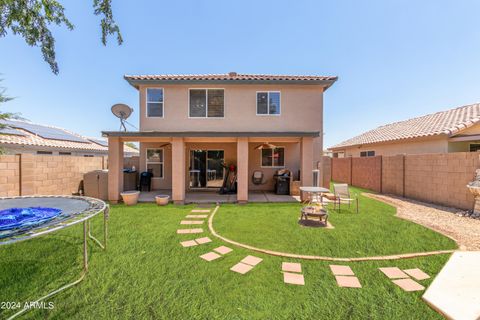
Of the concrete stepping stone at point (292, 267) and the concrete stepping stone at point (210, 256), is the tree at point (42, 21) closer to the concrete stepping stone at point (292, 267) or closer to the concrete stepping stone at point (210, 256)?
the concrete stepping stone at point (210, 256)

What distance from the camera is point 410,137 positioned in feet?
38.8

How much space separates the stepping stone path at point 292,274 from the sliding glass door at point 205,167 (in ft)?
27.3

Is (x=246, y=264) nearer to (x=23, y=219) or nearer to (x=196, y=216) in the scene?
(x=196, y=216)

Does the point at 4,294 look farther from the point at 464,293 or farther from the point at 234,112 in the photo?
the point at 234,112

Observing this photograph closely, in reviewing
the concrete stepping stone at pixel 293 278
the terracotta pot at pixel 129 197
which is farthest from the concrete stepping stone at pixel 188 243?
the terracotta pot at pixel 129 197

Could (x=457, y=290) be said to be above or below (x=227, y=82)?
below

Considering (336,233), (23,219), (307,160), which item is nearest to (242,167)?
(307,160)

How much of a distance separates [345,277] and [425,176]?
869cm

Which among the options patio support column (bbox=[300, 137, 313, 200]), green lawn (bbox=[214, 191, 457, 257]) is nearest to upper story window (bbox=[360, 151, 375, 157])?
green lawn (bbox=[214, 191, 457, 257])

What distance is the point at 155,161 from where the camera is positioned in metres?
11.3

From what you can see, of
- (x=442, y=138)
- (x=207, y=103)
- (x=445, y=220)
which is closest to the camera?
(x=445, y=220)

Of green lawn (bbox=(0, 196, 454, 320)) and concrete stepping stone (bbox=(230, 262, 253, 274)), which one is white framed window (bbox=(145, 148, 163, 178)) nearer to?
green lawn (bbox=(0, 196, 454, 320))

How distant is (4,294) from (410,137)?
16959mm

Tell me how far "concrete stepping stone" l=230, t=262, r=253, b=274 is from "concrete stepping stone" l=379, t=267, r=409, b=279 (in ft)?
7.74
